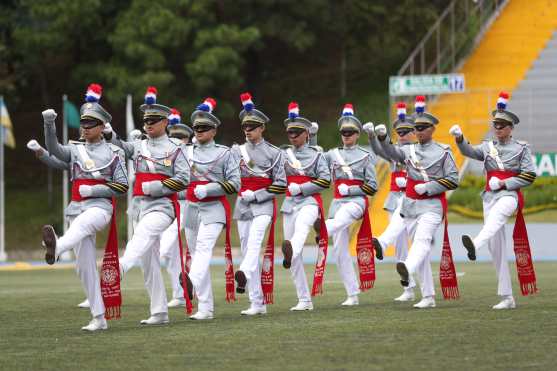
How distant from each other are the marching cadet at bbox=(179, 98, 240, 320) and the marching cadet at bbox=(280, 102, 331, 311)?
1149 mm

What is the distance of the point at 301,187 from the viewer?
15.7m

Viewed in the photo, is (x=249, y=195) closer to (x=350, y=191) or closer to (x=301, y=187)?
(x=301, y=187)

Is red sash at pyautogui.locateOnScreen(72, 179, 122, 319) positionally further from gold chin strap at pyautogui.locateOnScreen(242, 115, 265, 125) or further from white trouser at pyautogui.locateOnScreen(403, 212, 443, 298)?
white trouser at pyautogui.locateOnScreen(403, 212, 443, 298)

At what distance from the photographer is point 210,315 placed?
560 inches

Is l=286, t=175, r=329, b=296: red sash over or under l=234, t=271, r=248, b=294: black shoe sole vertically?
over

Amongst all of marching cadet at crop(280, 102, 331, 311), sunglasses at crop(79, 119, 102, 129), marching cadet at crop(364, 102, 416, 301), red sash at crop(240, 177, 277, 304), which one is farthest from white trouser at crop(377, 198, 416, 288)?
sunglasses at crop(79, 119, 102, 129)

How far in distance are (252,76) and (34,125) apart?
697cm

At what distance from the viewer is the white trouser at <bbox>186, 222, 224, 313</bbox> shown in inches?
551

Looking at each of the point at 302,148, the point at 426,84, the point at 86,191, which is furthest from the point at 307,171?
the point at 426,84

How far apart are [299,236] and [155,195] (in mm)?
2457

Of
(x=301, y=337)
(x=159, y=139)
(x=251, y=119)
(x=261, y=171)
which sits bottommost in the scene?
(x=301, y=337)

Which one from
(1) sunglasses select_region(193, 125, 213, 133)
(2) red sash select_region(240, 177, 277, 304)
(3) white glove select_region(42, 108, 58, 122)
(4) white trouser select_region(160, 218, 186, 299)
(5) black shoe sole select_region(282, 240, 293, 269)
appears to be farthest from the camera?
(4) white trouser select_region(160, 218, 186, 299)

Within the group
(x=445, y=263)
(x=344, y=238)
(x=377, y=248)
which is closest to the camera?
(x=445, y=263)

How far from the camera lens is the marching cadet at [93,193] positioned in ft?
42.7
